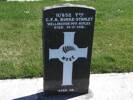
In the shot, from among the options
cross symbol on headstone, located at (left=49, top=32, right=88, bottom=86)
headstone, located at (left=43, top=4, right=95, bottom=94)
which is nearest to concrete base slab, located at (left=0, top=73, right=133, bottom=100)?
headstone, located at (left=43, top=4, right=95, bottom=94)

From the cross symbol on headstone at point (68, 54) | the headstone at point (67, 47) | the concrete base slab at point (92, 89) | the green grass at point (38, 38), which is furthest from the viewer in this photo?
the green grass at point (38, 38)

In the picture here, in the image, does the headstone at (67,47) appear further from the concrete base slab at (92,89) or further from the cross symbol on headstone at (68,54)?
the concrete base slab at (92,89)

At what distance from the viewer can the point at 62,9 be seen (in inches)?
204

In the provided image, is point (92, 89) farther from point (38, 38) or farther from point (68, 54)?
point (38, 38)

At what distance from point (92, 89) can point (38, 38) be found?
2180 mm

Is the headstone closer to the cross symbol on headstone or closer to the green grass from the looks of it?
the cross symbol on headstone

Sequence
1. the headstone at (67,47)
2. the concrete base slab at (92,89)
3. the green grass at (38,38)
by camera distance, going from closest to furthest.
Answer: the headstone at (67,47)
the concrete base slab at (92,89)
the green grass at (38,38)

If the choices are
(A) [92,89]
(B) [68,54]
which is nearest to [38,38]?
(A) [92,89]

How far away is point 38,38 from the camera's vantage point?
7879 mm

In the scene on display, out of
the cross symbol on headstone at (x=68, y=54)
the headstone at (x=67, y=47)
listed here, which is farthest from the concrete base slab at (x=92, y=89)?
the cross symbol on headstone at (x=68, y=54)

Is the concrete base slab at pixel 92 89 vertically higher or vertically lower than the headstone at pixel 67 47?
lower

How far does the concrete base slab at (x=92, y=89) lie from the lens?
5773 mm

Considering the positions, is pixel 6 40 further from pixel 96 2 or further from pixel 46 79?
pixel 96 2

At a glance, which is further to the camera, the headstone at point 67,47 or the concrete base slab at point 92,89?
the concrete base slab at point 92,89
